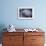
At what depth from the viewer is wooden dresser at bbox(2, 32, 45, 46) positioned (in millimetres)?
3666

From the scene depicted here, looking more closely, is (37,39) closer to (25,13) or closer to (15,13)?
(25,13)

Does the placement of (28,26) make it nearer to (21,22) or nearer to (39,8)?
(21,22)

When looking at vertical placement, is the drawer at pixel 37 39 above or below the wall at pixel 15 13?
below

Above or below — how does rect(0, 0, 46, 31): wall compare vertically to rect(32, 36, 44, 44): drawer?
above

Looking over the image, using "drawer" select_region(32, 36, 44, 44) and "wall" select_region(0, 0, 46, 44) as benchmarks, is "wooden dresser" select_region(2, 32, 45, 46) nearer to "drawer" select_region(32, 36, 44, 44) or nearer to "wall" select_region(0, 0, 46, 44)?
"drawer" select_region(32, 36, 44, 44)

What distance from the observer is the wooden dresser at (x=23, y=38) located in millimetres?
3666

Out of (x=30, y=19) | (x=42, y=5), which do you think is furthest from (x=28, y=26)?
(x=42, y=5)

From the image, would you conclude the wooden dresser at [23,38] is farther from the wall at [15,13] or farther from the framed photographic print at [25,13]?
the framed photographic print at [25,13]

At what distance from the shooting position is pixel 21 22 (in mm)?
4188

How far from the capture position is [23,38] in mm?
3674

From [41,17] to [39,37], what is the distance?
2.62ft

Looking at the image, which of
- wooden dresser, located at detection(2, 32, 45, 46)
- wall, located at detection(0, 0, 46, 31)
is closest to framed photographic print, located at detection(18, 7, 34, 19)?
wall, located at detection(0, 0, 46, 31)

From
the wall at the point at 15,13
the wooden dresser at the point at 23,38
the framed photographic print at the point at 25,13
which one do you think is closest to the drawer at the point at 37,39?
the wooden dresser at the point at 23,38

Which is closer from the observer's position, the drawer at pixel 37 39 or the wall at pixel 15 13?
the drawer at pixel 37 39
